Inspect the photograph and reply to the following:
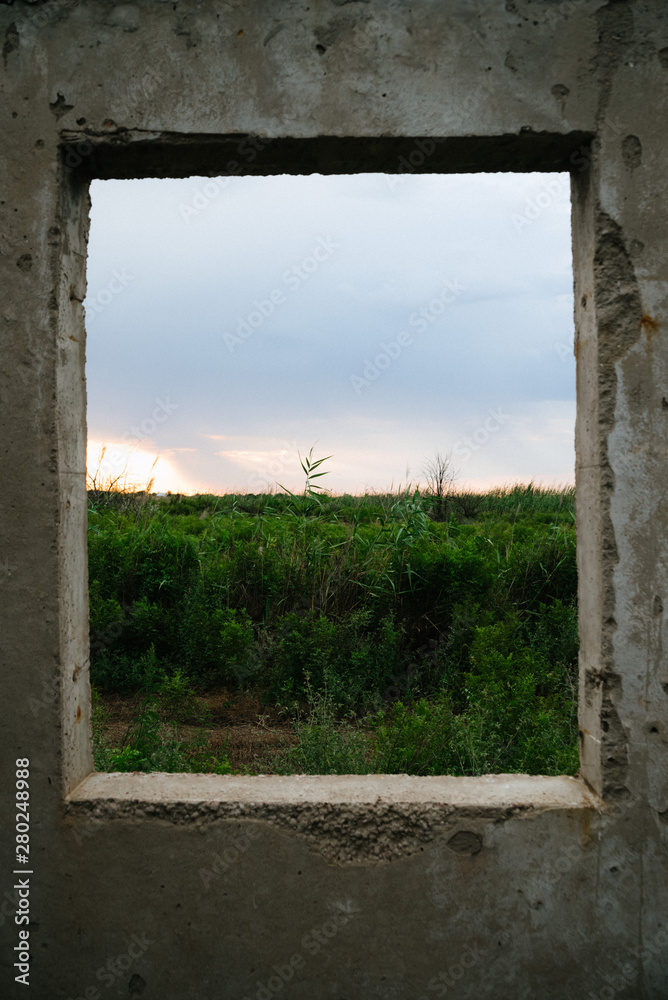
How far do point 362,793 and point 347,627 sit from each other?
8.61ft

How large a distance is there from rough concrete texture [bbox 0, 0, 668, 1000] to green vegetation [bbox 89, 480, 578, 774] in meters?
1.18

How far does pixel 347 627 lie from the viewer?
4707mm

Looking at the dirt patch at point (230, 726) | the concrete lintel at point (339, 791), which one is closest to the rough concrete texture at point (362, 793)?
the concrete lintel at point (339, 791)

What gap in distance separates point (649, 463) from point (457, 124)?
1.26 metres

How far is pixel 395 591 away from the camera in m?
5.17

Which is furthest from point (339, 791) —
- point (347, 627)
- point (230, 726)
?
point (347, 627)

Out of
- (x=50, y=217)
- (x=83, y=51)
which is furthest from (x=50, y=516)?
(x=83, y=51)

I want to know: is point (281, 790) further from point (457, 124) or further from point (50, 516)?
point (457, 124)

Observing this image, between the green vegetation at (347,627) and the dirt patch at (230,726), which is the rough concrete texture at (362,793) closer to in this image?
the green vegetation at (347,627)

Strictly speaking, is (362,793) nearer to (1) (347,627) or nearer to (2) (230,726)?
(2) (230,726)

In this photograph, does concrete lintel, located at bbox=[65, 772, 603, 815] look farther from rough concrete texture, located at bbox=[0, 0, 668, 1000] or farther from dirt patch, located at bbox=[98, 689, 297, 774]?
dirt patch, located at bbox=[98, 689, 297, 774]

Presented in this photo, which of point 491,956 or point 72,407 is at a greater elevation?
point 72,407

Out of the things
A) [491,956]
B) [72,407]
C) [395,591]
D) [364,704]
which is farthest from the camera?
[395,591]

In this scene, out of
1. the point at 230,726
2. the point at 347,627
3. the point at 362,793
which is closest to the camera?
the point at 362,793
